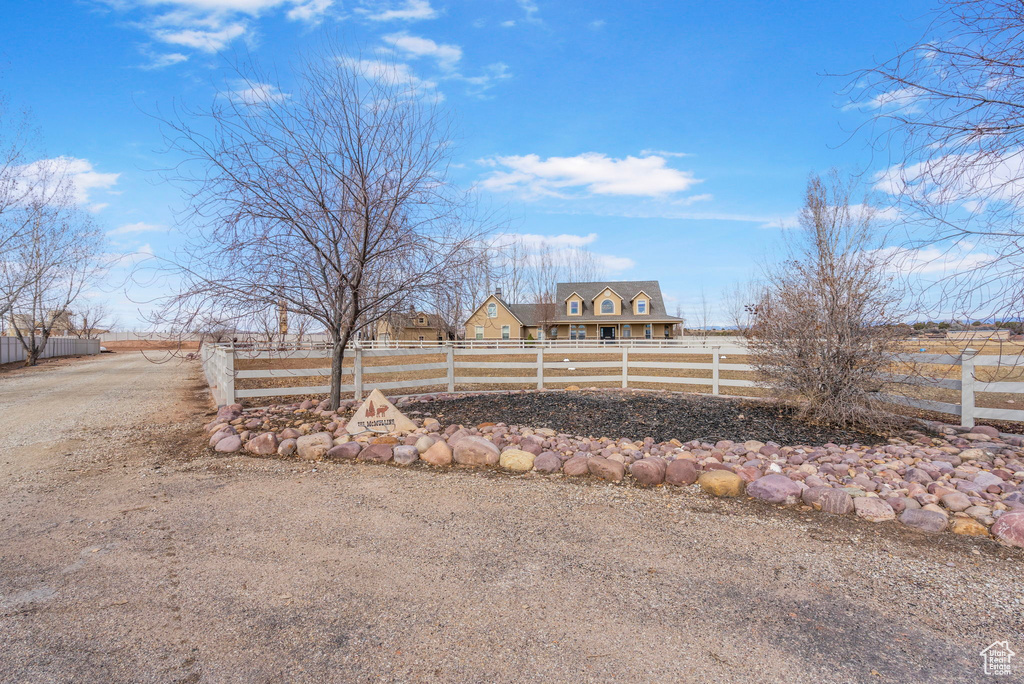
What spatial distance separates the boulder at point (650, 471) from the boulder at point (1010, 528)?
2349 millimetres

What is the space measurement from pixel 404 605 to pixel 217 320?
629 cm

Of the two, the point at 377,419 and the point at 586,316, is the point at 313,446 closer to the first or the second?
the point at 377,419

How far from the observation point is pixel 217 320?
7.83 metres

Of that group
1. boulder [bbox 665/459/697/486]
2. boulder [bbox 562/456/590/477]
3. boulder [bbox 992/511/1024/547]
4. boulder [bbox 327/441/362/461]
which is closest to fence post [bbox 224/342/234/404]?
boulder [bbox 327/441/362/461]

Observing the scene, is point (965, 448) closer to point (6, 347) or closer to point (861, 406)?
point (861, 406)

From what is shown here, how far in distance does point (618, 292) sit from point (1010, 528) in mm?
36308

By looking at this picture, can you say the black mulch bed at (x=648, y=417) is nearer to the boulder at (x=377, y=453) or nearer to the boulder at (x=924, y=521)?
the boulder at (x=377, y=453)

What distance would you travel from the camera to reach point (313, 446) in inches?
250

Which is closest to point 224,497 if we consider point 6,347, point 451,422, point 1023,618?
point 451,422

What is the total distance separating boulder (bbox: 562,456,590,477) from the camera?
18.0ft

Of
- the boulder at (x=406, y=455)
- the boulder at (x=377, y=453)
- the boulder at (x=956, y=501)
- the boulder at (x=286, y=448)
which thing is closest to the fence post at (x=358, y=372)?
the boulder at (x=286, y=448)

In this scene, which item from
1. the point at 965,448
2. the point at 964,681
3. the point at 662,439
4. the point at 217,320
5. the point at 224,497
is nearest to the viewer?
the point at 964,681

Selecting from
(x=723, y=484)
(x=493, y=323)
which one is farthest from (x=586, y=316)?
(x=723, y=484)

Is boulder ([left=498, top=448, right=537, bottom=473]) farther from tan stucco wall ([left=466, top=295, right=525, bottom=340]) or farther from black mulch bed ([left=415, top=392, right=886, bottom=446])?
tan stucco wall ([left=466, top=295, right=525, bottom=340])
